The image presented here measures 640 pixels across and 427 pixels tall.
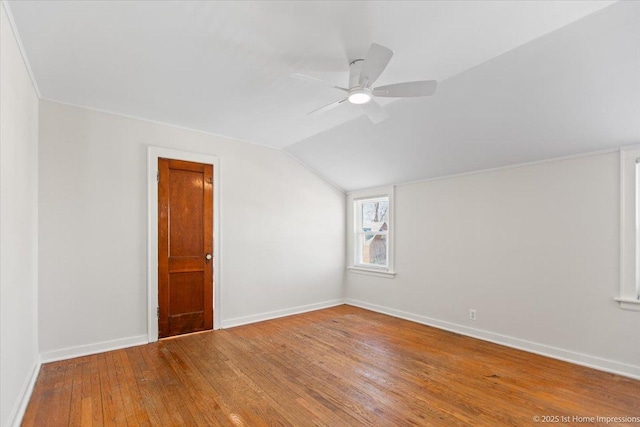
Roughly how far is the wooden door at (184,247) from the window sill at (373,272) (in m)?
2.49

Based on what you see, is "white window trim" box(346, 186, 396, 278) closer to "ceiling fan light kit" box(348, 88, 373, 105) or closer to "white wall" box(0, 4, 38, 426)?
"ceiling fan light kit" box(348, 88, 373, 105)

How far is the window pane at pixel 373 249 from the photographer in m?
5.37

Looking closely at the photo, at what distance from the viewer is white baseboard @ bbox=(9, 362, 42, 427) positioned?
2.17m

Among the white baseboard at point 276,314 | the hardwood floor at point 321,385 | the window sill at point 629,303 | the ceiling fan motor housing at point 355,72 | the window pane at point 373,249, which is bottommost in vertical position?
the white baseboard at point 276,314

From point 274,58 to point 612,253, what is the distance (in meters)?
3.50

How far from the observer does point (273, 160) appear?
4934 millimetres

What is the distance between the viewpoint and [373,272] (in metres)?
5.32

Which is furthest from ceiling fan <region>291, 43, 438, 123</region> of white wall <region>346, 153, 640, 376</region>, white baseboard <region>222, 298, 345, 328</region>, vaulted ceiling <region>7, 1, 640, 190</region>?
white baseboard <region>222, 298, 345, 328</region>

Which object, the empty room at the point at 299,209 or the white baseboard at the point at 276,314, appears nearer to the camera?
the empty room at the point at 299,209

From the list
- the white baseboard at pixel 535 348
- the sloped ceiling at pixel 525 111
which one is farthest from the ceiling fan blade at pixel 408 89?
the white baseboard at pixel 535 348

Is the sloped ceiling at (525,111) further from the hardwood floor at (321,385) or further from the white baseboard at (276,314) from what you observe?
the white baseboard at (276,314)

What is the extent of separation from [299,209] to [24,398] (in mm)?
3688

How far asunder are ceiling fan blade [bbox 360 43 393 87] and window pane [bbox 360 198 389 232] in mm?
3224

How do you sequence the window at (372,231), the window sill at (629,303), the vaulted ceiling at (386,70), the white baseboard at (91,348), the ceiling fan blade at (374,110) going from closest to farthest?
the vaulted ceiling at (386,70)
the ceiling fan blade at (374,110)
the window sill at (629,303)
the white baseboard at (91,348)
the window at (372,231)
